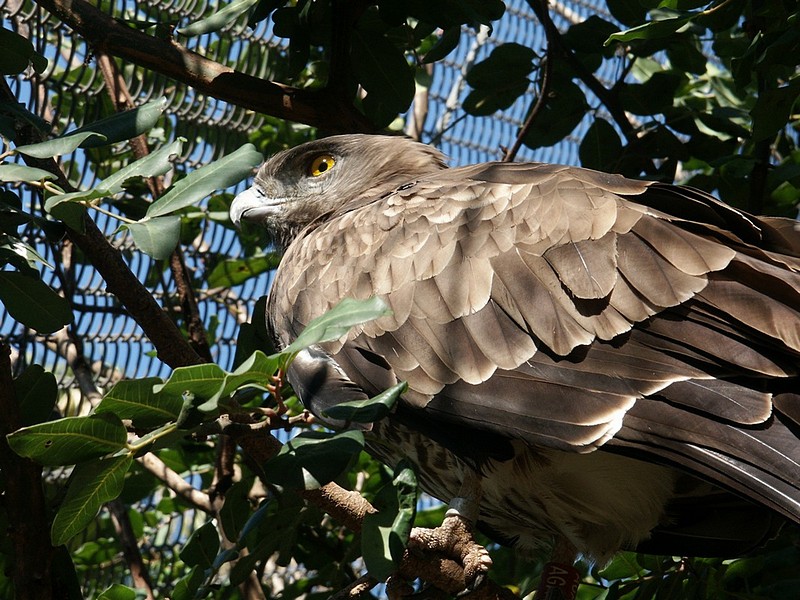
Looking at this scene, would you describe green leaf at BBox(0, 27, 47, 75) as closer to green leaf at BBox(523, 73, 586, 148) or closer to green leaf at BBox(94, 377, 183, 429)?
green leaf at BBox(94, 377, 183, 429)

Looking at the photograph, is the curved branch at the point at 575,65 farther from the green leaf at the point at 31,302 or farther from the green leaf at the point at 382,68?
the green leaf at the point at 31,302

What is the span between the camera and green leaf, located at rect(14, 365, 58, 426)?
2711 millimetres

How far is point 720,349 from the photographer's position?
2404mm

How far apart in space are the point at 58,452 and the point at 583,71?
2.50 m

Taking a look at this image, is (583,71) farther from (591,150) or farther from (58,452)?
(58,452)

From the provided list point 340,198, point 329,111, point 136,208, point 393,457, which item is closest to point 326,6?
point 329,111

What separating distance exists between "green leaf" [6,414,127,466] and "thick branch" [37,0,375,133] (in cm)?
177

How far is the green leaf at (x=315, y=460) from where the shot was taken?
200cm

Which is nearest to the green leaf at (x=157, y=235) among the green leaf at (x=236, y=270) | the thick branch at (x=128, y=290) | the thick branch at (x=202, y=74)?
the thick branch at (x=128, y=290)

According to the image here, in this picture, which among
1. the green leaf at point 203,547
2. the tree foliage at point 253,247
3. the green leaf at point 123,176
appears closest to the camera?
the tree foliage at point 253,247

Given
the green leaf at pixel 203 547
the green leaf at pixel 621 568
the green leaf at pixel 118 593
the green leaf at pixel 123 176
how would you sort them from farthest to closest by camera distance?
the green leaf at pixel 621 568
the green leaf at pixel 203 547
the green leaf at pixel 118 593
the green leaf at pixel 123 176

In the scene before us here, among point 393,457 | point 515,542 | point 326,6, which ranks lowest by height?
point 515,542

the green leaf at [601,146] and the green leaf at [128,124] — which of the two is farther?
the green leaf at [601,146]

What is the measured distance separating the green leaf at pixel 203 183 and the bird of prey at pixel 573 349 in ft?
1.98
